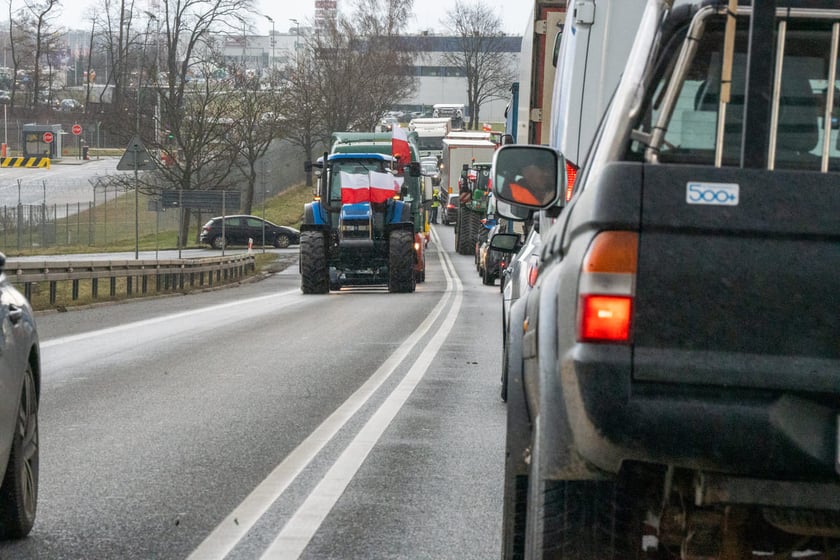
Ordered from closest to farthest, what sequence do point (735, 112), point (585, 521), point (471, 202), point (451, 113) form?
point (585, 521)
point (735, 112)
point (471, 202)
point (451, 113)

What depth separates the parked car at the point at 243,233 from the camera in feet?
189

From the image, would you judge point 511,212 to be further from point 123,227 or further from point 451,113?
point 451,113

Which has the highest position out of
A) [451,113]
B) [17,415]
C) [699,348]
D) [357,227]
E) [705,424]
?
[451,113]

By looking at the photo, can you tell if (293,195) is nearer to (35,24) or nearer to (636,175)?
(35,24)

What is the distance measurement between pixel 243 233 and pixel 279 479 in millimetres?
52130

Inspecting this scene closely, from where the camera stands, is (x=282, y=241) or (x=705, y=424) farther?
(x=282, y=241)

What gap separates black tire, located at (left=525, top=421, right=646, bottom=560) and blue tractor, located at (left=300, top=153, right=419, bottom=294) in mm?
23800

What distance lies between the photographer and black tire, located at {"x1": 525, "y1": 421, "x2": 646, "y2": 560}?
3541 mm

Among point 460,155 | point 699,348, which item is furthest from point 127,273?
point 460,155

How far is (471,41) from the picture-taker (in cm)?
13388

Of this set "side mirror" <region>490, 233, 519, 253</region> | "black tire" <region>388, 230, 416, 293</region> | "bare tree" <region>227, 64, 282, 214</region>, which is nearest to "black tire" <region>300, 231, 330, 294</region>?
"black tire" <region>388, 230, 416, 293</region>

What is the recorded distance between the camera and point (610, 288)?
332cm

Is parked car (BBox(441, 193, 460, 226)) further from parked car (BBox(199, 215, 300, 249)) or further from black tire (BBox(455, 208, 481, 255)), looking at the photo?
parked car (BBox(199, 215, 300, 249))

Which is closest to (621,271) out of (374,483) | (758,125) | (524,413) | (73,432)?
(758,125)
